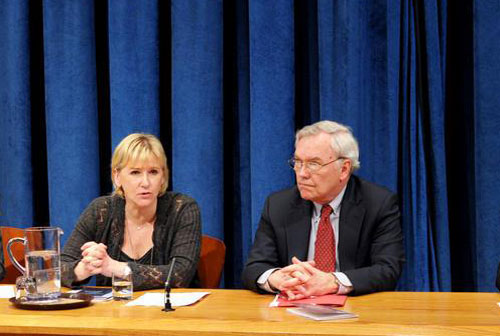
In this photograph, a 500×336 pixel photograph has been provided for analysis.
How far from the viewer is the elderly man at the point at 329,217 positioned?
2682 mm

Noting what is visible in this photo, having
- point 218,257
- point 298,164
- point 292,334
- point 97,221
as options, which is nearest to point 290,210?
point 298,164

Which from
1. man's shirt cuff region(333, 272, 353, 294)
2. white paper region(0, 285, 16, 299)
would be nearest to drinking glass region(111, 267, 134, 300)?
white paper region(0, 285, 16, 299)

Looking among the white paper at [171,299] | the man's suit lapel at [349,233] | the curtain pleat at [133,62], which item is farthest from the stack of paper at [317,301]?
the curtain pleat at [133,62]

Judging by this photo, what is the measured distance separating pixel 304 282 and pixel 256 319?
0.38m

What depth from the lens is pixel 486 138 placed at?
3348mm

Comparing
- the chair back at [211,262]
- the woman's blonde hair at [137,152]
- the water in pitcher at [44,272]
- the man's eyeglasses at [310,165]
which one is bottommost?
the chair back at [211,262]

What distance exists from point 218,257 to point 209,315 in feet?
3.43

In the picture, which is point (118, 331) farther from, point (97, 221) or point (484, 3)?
point (484, 3)

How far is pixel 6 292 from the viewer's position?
239 cm

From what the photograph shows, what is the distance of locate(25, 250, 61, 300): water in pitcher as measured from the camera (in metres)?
2.10

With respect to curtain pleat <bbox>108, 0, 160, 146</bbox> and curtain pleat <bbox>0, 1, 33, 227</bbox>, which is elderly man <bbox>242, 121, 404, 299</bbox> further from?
curtain pleat <bbox>0, 1, 33, 227</bbox>

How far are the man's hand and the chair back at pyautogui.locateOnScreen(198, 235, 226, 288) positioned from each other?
72cm

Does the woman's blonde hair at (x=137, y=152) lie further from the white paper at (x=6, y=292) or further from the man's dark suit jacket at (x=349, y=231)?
the white paper at (x=6, y=292)

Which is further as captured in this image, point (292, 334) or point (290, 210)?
point (290, 210)
